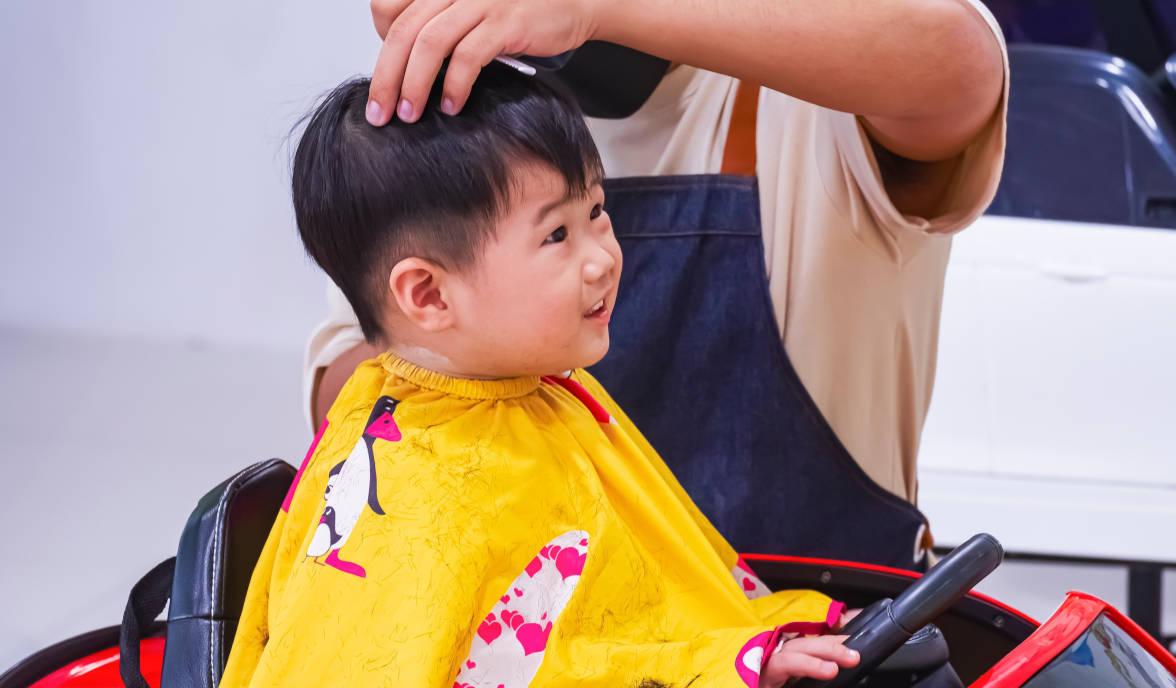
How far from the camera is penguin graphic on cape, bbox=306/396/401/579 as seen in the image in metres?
0.84

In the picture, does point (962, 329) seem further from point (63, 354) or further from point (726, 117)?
point (63, 354)

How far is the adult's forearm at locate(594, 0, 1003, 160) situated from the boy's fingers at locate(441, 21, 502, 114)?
10cm

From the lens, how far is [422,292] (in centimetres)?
88

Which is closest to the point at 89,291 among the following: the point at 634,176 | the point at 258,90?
the point at 258,90

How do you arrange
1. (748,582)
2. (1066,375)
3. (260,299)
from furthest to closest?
(260,299)
(1066,375)
(748,582)

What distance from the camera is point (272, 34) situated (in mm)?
3307

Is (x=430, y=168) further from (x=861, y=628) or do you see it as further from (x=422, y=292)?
(x=861, y=628)

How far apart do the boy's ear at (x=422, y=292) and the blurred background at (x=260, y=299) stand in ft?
4.73

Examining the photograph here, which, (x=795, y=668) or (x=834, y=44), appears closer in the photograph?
(x=795, y=668)

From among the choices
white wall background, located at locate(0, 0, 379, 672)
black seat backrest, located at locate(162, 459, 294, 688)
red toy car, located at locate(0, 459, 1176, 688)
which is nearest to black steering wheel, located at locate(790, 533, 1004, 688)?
red toy car, located at locate(0, 459, 1176, 688)

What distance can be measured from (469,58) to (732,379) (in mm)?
500

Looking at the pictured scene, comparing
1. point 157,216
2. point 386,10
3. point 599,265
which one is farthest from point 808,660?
point 157,216

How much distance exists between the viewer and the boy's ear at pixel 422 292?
85 cm

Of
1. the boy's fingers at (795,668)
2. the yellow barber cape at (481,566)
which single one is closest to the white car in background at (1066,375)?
the yellow barber cape at (481,566)
